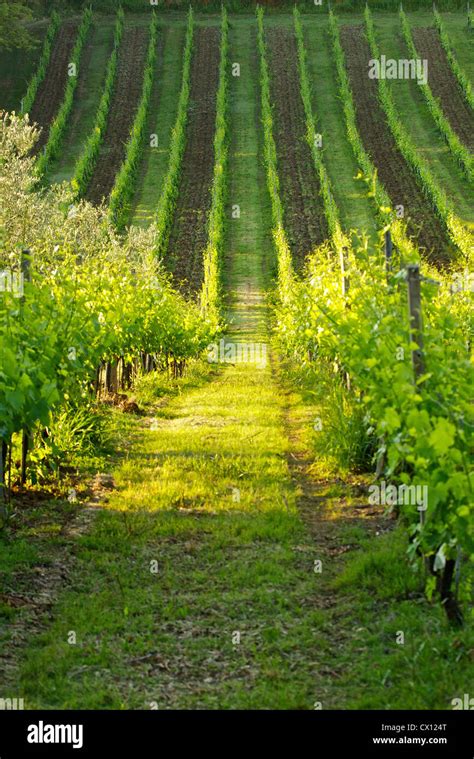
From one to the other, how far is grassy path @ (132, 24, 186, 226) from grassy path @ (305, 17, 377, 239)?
8370mm

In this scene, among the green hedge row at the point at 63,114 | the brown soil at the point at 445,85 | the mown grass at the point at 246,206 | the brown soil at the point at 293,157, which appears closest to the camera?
the mown grass at the point at 246,206

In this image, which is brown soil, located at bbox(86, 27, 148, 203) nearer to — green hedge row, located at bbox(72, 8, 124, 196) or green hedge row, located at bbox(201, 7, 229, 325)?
green hedge row, located at bbox(72, 8, 124, 196)

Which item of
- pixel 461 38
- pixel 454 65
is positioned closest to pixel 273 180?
pixel 454 65

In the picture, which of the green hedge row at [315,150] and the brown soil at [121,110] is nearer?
the green hedge row at [315,150]

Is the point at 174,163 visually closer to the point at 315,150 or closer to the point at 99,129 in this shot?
the point at 99,129

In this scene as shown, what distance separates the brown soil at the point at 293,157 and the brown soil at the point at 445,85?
7.76 meters

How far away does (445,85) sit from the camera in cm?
5825

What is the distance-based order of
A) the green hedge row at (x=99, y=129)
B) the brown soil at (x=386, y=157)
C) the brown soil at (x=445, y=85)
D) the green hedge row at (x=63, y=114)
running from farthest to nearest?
the brown soil at (x=445, y=85)
the green hedge row at (x=63, y=114)
the green hedge row at (x=99, y=129)
the brown soil at (x=386, y=157)

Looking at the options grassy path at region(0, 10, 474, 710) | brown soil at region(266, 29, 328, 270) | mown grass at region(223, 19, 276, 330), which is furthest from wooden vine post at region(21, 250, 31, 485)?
brown soil at region(266, 29, 328, 270)

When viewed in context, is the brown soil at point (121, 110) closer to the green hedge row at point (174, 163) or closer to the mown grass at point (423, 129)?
the green hedge row at point (174, 163)

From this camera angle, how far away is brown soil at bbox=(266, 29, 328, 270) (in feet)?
146

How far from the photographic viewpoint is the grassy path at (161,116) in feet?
157

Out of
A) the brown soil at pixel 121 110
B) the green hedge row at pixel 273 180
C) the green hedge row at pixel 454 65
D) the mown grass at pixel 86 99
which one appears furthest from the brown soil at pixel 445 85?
the mown grass at pixel 86 99

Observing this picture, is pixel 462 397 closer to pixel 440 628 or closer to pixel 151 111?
pixel 440 628
